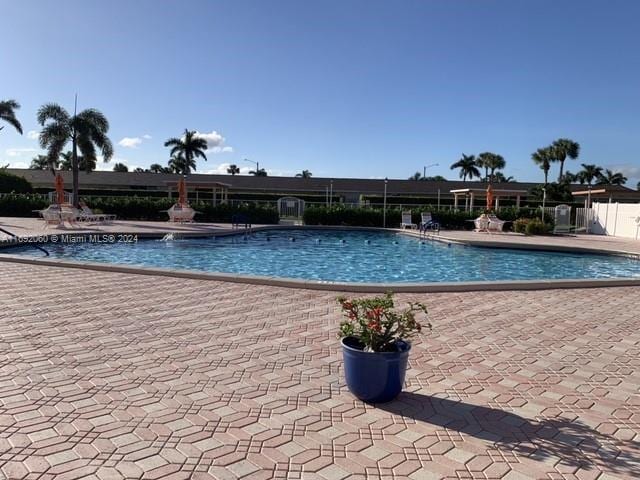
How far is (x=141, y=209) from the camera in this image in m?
25.9

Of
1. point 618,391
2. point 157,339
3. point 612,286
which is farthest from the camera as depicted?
point 612,286

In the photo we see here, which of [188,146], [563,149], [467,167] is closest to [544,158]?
[563,149]

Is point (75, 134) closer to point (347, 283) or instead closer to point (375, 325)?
point (347, 283)

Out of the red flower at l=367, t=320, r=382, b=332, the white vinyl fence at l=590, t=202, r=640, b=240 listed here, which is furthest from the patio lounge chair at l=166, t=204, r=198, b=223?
the red flower at l=367, t=320, r=382, b=332

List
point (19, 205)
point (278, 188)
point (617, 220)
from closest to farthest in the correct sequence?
point (617, 220) → point (19, 205) → point (278, 188)

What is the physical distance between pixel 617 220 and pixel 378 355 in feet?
81.5

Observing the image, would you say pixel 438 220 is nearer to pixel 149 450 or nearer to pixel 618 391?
pixel 618 391

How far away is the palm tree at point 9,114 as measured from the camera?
2938 cm

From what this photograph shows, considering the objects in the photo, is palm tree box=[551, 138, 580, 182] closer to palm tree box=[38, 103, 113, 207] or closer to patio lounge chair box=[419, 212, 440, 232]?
patio lounge chair box=[419, 212, 440, 232]

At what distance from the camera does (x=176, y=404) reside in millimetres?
3246

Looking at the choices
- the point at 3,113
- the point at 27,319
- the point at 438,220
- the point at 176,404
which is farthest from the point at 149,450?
the point at 3,113

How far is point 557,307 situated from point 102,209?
2522 cm

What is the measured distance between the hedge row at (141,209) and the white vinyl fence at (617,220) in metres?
17.4

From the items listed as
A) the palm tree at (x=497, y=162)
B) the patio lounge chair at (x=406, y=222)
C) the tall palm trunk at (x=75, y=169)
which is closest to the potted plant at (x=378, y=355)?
the patio lounge chair at (x=406, y=222)
